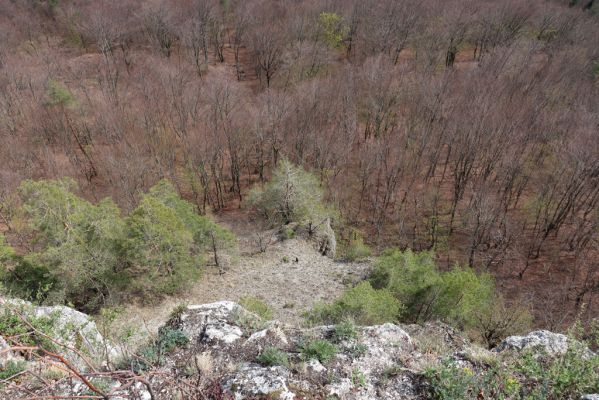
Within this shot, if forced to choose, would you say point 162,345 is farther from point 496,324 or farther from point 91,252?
point 496,324

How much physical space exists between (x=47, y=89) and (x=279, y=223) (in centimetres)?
2666

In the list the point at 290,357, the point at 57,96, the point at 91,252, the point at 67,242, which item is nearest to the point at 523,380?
the point at 290,357

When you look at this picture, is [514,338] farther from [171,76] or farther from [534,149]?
[171,76]

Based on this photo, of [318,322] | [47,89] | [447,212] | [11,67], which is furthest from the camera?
[11,67]

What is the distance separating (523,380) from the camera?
6.59 metres

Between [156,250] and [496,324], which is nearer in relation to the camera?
[496,324]

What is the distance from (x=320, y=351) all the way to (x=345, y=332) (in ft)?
3.25

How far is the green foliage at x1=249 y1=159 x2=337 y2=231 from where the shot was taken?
2534 centimetres

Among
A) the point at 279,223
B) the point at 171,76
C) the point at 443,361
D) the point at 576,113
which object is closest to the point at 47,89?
the point at 171,76

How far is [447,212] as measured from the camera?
31.2 m

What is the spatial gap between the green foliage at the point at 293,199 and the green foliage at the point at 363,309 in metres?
10.9

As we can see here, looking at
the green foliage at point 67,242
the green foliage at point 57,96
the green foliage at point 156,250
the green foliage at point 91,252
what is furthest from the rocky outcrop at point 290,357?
the green foliage at point 57,96

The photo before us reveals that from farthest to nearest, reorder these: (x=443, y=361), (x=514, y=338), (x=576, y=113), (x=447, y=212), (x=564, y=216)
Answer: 1. (x=447, y=212)
2. (x=576, y=113)
3. (x=564, y=216)
4. (x=514, y=338)
5. (x=443, y=361)

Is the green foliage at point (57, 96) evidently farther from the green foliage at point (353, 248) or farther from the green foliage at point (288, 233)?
the green foliage at point (353, 248)
